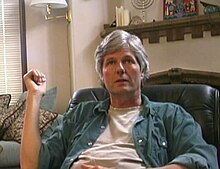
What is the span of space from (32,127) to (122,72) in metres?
0.46

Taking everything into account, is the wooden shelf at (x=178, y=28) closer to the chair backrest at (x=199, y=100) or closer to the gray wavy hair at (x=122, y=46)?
the chair backrest at (x=199, y=100)

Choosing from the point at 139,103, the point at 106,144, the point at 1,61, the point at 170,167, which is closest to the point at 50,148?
the point at 106,144

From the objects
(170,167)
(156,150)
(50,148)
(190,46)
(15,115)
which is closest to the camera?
(170,167)

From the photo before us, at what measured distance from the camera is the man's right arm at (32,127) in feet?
5.76

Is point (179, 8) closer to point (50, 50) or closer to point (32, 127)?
point (50, 50)

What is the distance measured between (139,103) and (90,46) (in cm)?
223

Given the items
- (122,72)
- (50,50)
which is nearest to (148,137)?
(122,72)

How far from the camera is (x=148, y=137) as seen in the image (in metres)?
1.69

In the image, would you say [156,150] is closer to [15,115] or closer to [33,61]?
[15,115]

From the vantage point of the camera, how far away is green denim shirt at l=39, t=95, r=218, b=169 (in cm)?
159

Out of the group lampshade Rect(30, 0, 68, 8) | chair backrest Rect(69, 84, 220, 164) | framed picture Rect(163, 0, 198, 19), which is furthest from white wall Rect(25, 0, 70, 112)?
chair backrest Rect(69, 84, 220, 164)

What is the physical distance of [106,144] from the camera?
173 centimetres

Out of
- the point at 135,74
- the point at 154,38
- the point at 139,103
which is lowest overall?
the point at 139,103

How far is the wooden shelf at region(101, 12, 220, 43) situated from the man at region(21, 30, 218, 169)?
63.1 inches
